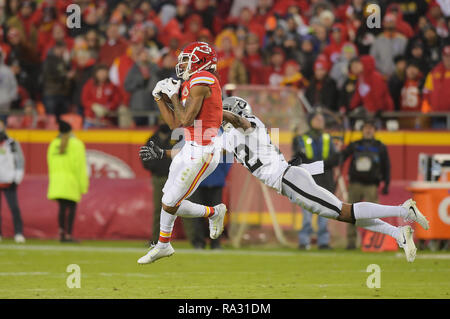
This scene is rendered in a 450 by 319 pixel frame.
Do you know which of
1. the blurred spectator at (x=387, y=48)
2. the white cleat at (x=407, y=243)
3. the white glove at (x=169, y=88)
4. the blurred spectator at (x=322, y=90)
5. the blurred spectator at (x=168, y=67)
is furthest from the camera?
the blurred spectator at (x=387, y=48)

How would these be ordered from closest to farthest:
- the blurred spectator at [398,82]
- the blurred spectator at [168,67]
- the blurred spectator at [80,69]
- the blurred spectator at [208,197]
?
1. the blurred spectator at [208,197]
2. the blurred spectator at [398,82]
3. the blurred spectator at [168,67]
4. the blurred spectator at [80,69]

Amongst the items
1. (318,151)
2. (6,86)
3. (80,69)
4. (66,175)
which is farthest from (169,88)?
(6,86)

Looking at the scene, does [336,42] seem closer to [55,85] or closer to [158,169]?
[158,169]

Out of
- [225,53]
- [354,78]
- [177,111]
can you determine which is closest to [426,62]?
[354,78]

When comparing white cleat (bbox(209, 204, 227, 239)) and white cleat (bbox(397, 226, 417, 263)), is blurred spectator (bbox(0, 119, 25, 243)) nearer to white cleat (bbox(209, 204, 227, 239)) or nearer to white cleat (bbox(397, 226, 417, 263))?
white cleat (bbox(209, 204, 227, 239))

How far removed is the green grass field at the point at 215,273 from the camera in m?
9.60

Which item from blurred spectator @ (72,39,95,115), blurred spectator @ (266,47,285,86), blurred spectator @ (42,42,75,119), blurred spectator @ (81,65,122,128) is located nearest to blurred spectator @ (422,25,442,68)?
blurred spectator @ (266,47,285,86)

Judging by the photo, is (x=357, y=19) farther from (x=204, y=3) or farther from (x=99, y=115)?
(x=99, y=115)

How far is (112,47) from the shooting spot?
62.0ft

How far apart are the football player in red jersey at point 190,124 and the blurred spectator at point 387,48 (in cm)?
795

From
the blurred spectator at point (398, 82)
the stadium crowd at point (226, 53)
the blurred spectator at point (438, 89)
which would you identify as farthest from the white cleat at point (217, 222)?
the blurred spectator at point (398, 82)

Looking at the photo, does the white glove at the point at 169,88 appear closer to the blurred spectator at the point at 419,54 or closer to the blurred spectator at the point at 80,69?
the blurred spectator at the point at 419,54

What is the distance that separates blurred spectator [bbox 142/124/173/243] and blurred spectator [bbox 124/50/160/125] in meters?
2.61

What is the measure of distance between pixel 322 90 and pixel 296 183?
731 cm
